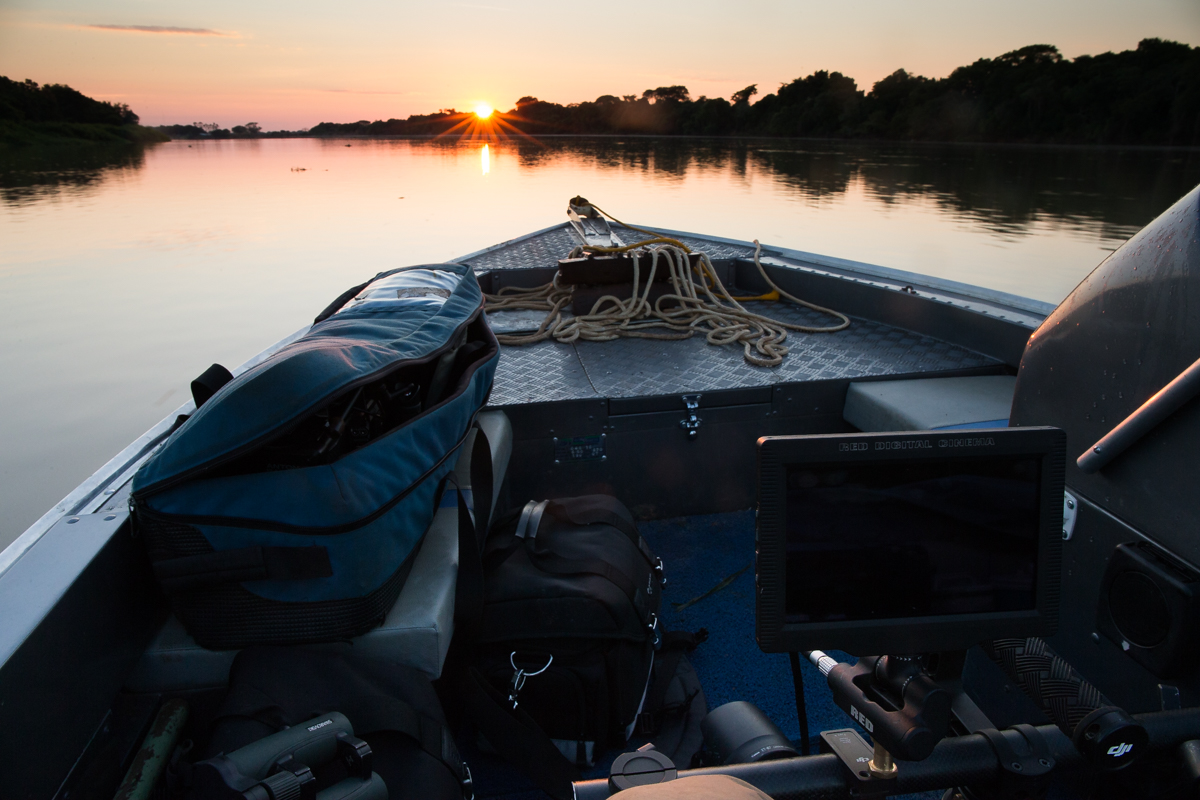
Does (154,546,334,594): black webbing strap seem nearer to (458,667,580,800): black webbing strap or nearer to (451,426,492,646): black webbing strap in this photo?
(451,426,492,646): black webbing strap

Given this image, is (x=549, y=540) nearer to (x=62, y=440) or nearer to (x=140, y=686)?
(x=140, y=686)

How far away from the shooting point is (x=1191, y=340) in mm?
909

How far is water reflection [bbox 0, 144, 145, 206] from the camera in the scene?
710 inches

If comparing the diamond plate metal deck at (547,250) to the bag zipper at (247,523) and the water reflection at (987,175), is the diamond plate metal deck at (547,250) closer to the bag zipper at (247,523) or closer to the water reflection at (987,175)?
the bag zipper at (247,523)

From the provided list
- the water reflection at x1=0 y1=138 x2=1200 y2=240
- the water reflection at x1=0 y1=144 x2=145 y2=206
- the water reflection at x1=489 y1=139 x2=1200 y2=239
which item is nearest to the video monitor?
the water reflection at x1=489 y1=139 x2=1200 y2=239

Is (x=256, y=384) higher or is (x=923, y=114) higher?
(x=923, y=114)

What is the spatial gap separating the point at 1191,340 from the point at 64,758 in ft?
5.62

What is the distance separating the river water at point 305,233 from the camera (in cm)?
698

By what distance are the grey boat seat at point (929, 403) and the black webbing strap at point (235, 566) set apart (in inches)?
65.6

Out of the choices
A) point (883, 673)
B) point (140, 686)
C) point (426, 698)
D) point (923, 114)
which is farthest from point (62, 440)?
point (923, 114)

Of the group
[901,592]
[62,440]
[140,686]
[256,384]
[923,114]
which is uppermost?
[923,114]

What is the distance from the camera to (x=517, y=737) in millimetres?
1337

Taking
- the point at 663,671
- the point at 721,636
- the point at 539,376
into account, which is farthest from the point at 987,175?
the point at 663,671

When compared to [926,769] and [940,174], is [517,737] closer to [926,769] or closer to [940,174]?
[926,769]
